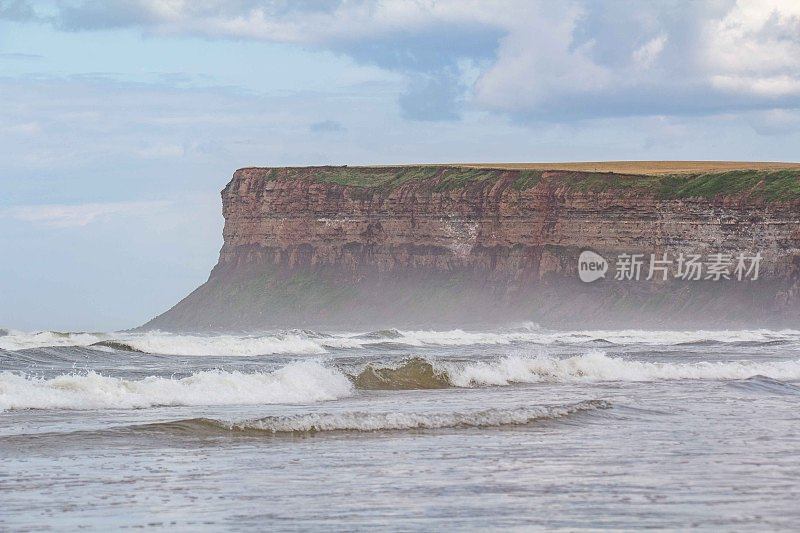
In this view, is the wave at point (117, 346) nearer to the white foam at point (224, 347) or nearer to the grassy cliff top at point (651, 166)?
the white foam at point (224, 347)

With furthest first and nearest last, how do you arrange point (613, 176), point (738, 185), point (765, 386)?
point (613, 176) → point (738, 185) → point (765, 386)

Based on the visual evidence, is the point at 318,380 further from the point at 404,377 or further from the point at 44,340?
the point at 44,340

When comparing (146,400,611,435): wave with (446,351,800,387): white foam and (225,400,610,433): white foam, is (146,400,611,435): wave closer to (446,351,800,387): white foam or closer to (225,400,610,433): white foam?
(225,400,610,433): white foam

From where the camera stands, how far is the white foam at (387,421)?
60.0 ft

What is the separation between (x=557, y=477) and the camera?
1355 cm

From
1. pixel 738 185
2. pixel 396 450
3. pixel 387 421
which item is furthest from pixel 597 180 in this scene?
pixel 396 450

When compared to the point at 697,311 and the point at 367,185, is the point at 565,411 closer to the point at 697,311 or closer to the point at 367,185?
the point at 697,311

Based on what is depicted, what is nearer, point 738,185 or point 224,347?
point 224,347

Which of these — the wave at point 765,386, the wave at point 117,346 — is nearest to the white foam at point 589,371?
the wave at point 765,386

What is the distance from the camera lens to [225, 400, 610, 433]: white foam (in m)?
18.3

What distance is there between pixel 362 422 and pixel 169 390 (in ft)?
20.1

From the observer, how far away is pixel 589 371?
32531mm

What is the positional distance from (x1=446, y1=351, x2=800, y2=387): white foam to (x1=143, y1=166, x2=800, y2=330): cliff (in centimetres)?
4997

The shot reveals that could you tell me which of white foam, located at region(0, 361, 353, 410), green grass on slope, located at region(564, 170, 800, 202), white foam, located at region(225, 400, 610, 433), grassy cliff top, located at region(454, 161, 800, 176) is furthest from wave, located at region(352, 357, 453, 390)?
grassy cliff top, located at region(454, 161, 800, 176)
